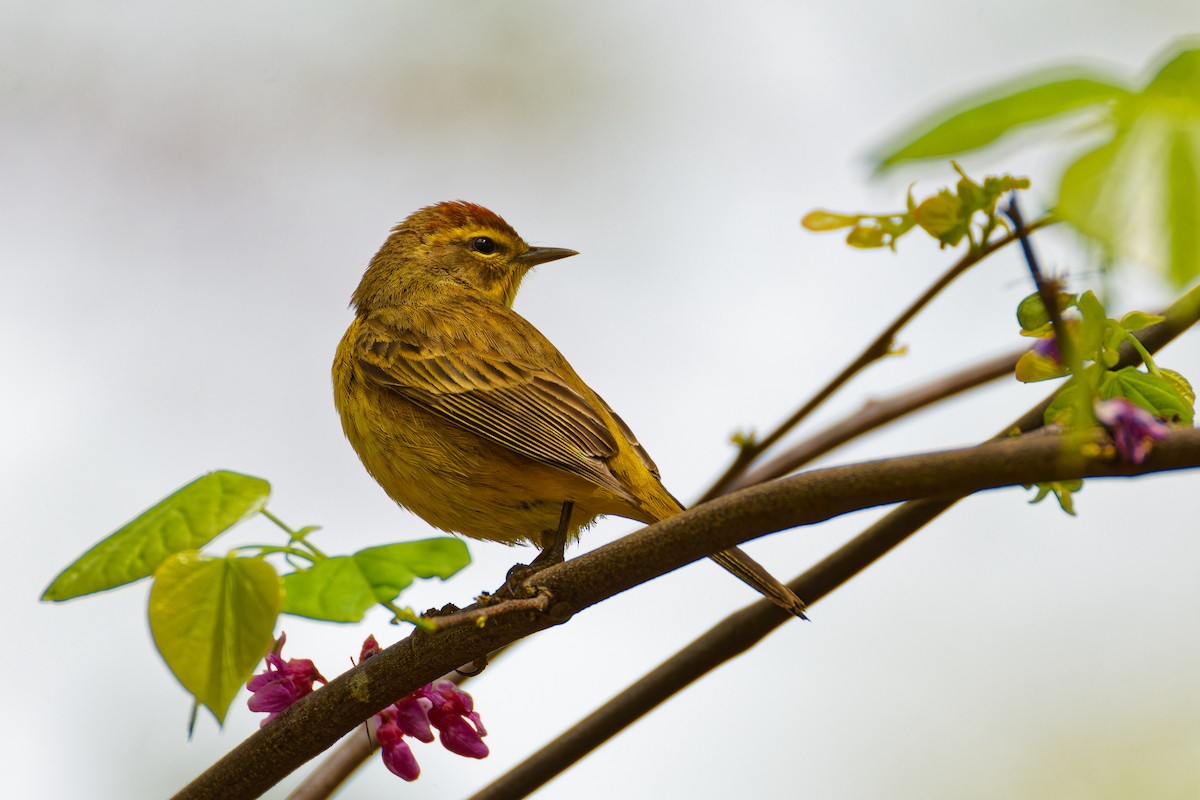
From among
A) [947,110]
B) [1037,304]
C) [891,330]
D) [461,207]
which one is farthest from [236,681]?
[461,207]

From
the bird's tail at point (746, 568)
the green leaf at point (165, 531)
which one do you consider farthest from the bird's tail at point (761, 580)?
the green leaf at point (165, 531)

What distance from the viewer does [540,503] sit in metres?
3.90

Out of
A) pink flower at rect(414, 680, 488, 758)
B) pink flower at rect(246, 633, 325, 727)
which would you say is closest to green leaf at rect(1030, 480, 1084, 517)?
pink flower at rect(414, 680, 488, 758)

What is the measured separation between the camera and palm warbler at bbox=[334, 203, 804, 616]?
12.3 ft

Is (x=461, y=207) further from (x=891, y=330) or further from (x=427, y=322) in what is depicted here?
(x=891, y=330)

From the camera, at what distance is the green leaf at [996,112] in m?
1.05

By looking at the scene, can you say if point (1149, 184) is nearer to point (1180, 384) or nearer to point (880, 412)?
point (1180, 384)

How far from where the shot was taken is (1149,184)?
3.24 ft

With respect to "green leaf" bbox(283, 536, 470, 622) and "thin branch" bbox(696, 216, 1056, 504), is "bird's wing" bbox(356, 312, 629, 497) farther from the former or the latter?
"green leaf" bbox(283, 536, 470, 622)

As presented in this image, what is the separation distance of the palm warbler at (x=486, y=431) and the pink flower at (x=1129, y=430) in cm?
164

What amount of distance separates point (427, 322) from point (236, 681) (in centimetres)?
330

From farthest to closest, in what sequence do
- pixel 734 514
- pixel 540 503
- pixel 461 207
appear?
1. pixel 461 207
2. pixel 540 503
3. pixel 734 514

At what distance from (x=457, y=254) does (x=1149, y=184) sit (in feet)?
16.2

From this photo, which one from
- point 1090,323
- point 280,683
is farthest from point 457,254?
point 1090,323
